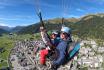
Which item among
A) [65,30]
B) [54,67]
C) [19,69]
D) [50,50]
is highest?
[65,30]

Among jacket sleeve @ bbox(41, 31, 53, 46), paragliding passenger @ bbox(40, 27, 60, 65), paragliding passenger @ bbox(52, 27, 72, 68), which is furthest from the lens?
paragliding passenger @ bbox(52, 27, 72, 68)

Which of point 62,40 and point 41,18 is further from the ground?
point 41,18

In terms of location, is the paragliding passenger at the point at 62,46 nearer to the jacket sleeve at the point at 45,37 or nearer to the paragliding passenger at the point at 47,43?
the paragliding passenger at the point at 47,43

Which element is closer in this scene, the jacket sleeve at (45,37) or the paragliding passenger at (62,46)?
the jacket sleeve at (45,37)

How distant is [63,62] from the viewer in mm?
17594

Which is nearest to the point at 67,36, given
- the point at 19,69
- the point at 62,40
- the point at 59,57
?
the point at 62,40

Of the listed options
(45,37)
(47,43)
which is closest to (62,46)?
(47,43)

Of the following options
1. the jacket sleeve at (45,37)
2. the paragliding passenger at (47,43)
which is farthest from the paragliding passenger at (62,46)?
Result: the jacket sleeve at (45,37)

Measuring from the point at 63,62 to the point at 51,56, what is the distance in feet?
3.08

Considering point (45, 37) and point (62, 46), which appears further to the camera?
point (62, 46)

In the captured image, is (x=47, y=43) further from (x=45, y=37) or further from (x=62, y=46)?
(x=62, y=46)

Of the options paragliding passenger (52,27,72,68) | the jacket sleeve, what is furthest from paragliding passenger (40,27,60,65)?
paragliding passenger (52,27,72,68)

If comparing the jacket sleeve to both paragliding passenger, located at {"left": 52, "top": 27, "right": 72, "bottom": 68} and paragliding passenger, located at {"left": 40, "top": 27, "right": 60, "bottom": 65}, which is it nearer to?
paragliding passenger, located at {"left": 40, "top": 27, "right": 60, "bottom": 65}

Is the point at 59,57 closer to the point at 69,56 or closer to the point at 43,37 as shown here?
the point at 69,56
